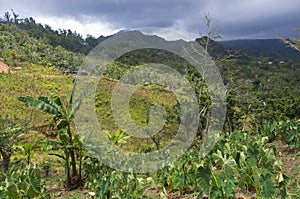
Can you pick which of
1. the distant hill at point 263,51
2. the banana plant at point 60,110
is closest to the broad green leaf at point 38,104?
the banana plant at point 60,110

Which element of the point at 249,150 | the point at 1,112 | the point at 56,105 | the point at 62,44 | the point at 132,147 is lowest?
the point at 132,147

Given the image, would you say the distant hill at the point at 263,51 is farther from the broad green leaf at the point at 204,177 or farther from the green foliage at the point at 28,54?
the broad green leaf at the point at 204,177

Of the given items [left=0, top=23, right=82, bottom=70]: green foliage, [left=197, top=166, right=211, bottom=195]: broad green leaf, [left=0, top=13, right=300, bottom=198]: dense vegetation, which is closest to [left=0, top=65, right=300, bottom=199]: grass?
[left=0, top=13, right=300, bottom=198]: dense vegetation

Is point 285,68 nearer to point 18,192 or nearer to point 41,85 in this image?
point 41,85

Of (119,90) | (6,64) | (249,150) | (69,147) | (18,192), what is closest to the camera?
(249,150)

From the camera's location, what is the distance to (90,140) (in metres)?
8.27

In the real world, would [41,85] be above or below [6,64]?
below

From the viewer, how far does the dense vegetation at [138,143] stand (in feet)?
16.4

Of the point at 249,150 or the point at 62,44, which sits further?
the point at 62,44

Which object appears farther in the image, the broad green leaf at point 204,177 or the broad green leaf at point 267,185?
the broad green leaf at point 204,177

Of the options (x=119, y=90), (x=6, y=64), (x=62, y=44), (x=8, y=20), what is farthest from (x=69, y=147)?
(x=8, y=20)

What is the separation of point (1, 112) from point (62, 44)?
37342 mm

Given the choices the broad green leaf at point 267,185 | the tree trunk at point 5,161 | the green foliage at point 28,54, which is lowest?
the tree trunk at point 5,161

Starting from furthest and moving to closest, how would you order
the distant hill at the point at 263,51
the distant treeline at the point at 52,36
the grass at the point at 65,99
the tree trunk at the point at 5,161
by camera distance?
1. the distant hill at the point at 263,51
2. the distant treeline at the point at 52,36
3. the tree trunk at the point at 5,161
4. the grass at the point at 65,99
